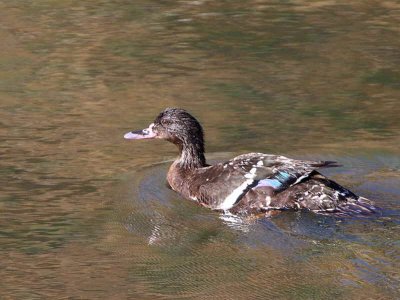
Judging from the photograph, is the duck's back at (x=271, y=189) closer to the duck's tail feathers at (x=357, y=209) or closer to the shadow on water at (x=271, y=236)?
the duck's tail feathers at (x=357, y=209)

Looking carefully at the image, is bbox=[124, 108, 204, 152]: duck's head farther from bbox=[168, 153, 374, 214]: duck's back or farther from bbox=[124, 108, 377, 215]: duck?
bbox=[168, 153, 374, 214]: duck's back

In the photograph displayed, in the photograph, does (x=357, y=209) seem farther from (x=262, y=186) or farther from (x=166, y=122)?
(x=166, y=122)

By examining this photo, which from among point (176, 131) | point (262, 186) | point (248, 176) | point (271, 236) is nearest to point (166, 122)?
point (176, 131)

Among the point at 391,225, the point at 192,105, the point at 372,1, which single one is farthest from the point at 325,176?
the point at 372,1

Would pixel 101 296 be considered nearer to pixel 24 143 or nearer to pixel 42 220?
pixel 42 220

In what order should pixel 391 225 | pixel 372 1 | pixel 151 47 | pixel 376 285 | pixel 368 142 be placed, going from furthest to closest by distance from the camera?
1. pixel 372 1
2. pixel 151 47
3. pixel 368 142
4. pixel 391 225
5. pixel 376 285

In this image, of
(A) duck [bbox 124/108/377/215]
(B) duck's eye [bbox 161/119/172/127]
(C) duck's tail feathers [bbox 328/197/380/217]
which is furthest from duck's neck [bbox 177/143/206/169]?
(C) duck's tail feathers [bbox 328/197/380/217]

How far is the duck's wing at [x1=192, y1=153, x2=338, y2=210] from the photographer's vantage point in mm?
10094

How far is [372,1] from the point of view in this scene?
18.4 metres

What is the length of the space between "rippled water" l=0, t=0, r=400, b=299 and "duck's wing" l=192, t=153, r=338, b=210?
0.74 ft

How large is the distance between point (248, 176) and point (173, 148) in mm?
2131

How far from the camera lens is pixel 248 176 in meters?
10.3

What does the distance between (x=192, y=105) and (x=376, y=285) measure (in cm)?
562

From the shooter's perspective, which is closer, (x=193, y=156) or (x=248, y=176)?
(x=248, y=176)
